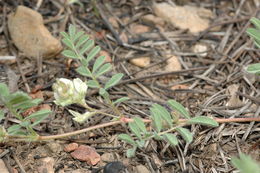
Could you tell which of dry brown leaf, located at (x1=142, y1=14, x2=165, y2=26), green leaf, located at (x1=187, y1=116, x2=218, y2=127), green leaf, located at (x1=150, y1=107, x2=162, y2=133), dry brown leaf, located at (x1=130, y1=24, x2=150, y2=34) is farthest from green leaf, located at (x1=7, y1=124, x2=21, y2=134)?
dry brown leaf, located at (x1=142, y1=14, x2=165, y2=26)

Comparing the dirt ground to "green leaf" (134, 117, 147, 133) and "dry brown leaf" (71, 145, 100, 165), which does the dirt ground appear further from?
"green leaf" (134, 117, 147, 133)

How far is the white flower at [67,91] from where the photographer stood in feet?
Answer: 7.05

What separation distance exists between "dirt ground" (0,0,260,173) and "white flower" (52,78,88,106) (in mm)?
387

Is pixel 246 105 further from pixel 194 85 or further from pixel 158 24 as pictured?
pixel 158 24

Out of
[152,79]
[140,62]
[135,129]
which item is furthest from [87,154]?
[140,62]

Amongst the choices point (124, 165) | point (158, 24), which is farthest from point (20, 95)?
point (158, 24)

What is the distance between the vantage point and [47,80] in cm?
293

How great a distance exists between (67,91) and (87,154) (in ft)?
1.45

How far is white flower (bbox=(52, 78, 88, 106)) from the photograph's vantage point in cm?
215

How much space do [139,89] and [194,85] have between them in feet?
1.42

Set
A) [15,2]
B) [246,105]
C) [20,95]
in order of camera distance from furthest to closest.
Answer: [15,2] → [246,105] → [20,95]

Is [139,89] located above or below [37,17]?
below

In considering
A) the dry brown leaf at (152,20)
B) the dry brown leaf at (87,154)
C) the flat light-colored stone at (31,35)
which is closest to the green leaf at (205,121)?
the dry brown leaf at (87,154)

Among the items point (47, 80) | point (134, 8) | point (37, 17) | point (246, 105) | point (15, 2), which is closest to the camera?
point (246, 105)
